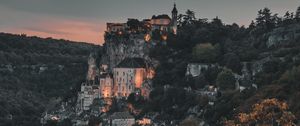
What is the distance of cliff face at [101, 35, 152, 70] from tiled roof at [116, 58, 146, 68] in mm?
2781

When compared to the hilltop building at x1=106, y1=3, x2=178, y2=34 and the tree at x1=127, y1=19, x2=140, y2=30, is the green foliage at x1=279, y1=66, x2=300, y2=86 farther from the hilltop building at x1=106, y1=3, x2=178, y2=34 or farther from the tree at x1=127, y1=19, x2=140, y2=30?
the tree at x1=127, y1=19, x2=140, y2=30

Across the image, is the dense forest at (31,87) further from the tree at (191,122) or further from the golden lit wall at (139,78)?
the tree at (191,122)

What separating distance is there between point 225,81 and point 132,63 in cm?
1724

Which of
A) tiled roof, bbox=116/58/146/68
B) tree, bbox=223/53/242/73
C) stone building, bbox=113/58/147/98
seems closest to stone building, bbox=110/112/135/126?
stone building, bbox=113/58/147/98

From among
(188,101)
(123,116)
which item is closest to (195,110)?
(188,101)

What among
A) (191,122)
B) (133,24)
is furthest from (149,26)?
(191,122)

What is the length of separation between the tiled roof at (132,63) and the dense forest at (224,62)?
276cm

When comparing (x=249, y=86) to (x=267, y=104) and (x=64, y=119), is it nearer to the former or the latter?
(x=64, y=119)

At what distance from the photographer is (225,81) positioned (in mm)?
100000

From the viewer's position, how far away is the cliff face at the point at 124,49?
4619 inches

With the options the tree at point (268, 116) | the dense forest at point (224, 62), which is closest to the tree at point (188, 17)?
the dense forest at point (224, 62)

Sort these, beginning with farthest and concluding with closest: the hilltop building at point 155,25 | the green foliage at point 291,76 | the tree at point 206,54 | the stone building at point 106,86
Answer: the hilltop building at point 155,25 < the stone building at point 106,86 < the tree at point 206,54 < the green foliage at point 291,76

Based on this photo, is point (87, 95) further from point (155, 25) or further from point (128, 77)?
point (155, 25)

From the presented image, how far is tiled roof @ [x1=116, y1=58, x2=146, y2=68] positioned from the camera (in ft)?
367
